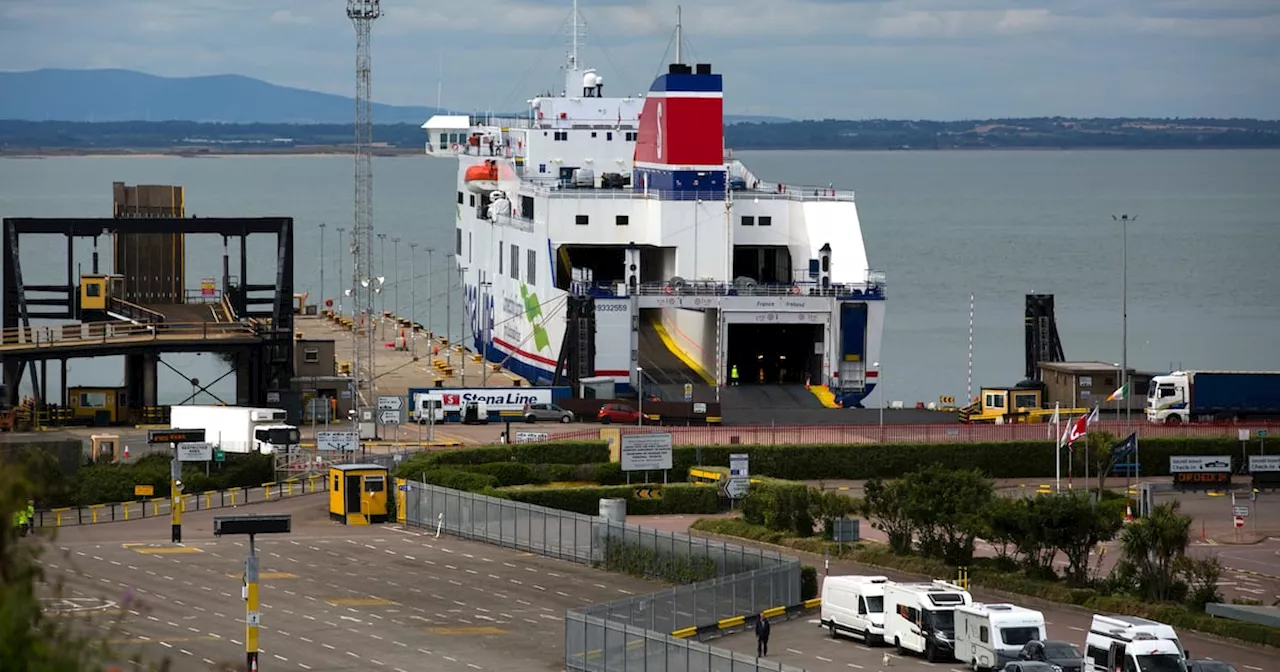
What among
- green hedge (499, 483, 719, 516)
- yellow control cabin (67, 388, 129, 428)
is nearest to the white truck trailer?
yellow control cabin (67, 388, 129, 428)

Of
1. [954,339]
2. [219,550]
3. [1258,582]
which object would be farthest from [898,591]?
[954,339]

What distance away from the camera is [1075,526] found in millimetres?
37688

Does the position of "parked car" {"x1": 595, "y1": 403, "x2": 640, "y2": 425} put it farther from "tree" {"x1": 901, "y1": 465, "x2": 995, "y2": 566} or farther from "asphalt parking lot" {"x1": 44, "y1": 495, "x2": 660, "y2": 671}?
"tree" {"x1": 901, "y1": 465, "x2": 995, "y2": 566}

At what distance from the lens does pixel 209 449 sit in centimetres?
4975

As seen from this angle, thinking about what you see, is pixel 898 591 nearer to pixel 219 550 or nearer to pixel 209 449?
pixel 219 550

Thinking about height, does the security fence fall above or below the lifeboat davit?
below

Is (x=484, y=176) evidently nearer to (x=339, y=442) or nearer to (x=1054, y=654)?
(x=339, y=442)

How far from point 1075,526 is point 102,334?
33780mm

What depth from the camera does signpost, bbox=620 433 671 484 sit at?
48.5 metres

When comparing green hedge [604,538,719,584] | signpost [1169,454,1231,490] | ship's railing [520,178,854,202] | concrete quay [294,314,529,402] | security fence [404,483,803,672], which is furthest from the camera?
concrete quay [294,314,529,402]

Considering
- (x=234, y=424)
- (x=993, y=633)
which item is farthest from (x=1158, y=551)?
(x=234, y=424)

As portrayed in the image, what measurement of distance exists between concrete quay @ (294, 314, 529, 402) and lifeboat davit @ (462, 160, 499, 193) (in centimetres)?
660

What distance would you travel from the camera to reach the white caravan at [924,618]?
105 ft

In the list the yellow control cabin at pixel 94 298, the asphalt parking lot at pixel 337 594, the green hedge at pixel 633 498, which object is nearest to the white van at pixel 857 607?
the asphalt parking lot at pixel 337 594
